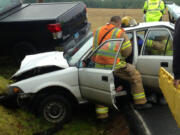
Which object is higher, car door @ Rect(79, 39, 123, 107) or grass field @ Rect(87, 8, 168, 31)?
car door @ Rect(79, 39, 123, 107)

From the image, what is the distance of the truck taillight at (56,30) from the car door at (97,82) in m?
2.19

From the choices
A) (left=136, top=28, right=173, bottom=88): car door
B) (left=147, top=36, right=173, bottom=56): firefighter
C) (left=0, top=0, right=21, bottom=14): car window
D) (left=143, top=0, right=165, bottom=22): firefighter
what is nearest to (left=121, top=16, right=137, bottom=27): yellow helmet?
(left=136, top=28, right=173, bottom=88): car door

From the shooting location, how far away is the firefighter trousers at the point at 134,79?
4660 mm

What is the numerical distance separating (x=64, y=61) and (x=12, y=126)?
1488 millimetres

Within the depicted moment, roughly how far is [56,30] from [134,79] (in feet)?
8.80

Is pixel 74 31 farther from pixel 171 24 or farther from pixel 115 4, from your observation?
pixel 115 4

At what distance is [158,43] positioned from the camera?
15.9 ft

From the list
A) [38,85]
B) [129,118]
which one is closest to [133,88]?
[129,118]

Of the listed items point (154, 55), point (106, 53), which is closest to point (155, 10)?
point (154, 55)

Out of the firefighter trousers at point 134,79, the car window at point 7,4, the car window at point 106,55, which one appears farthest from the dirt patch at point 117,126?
the car window at point 7,4

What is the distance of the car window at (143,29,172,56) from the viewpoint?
15.5ft

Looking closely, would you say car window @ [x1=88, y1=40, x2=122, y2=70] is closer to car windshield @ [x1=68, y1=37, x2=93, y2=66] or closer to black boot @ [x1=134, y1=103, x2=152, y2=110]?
car windshield @ [x1=68, y1=37, x2=93, y2=66]

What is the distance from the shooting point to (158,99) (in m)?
5.21

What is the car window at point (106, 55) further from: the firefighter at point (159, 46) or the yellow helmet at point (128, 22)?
the yellow helmet at point (128, 22)
